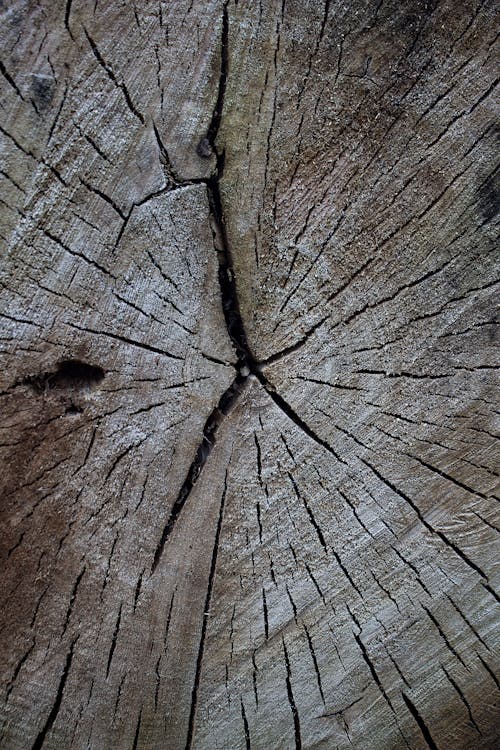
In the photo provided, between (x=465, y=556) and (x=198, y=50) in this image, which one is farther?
(x=465, y=556)

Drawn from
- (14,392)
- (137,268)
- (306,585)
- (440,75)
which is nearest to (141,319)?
(137,268)

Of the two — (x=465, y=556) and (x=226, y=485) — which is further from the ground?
(x=226, y=485)

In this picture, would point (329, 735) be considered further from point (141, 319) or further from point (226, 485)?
point (141, 319)

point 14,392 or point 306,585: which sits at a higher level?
point 14,392

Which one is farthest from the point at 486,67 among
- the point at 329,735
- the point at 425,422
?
the point at 329,735

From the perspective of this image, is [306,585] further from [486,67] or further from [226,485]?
[486,67]

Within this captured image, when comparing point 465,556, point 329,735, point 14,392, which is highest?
point 14,392
